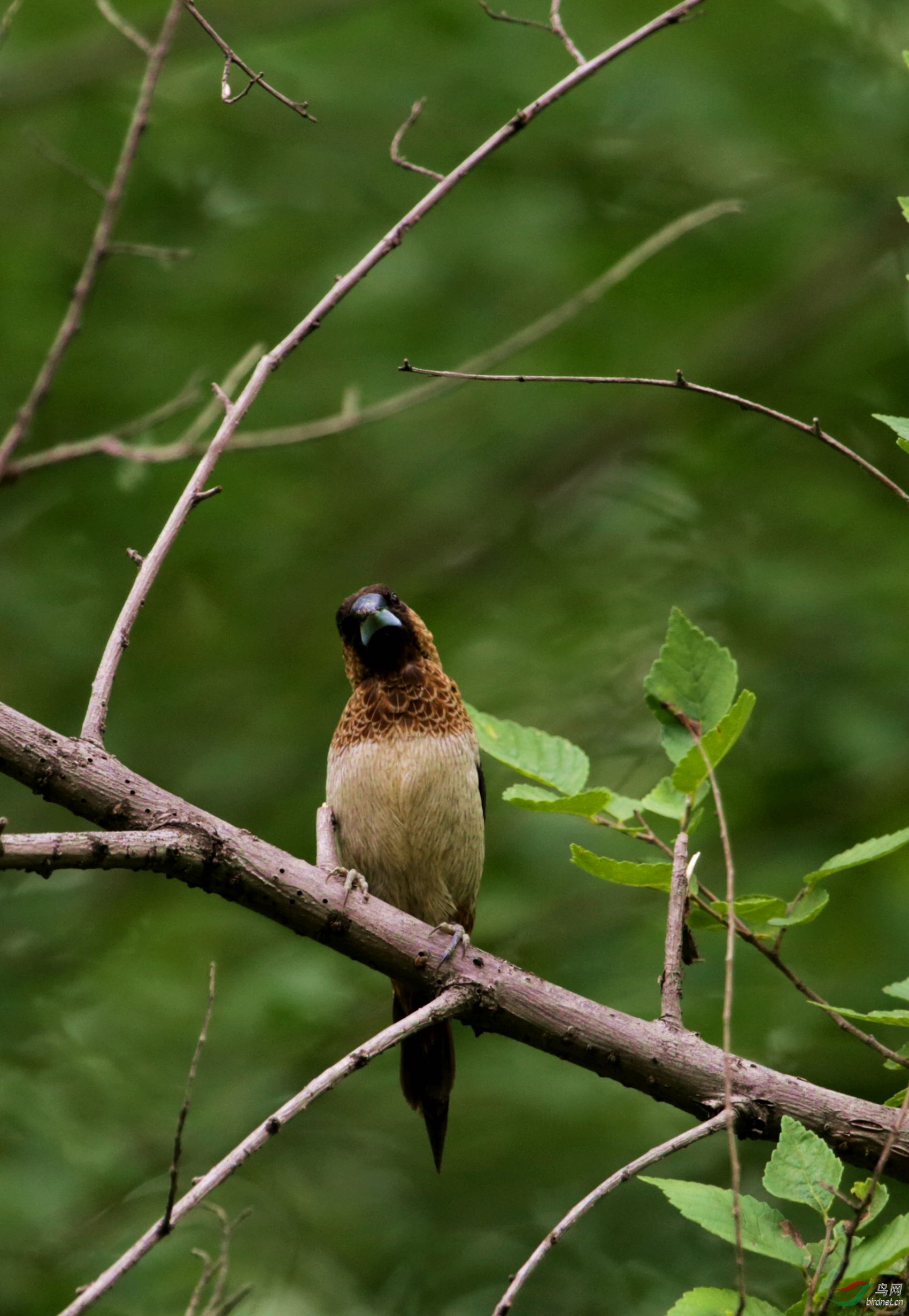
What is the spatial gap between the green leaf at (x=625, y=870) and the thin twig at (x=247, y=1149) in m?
0.42

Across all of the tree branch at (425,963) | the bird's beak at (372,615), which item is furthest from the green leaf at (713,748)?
the bird's beak at (372,615)

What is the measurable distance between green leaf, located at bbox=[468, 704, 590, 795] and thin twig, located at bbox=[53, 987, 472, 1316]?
25.3 inches

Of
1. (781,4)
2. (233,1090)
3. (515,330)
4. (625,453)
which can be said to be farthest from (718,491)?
(233,1090)

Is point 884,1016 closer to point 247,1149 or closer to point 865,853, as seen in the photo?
point 865,853

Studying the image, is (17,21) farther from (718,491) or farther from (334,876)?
(334,876)

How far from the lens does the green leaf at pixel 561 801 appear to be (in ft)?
9.01

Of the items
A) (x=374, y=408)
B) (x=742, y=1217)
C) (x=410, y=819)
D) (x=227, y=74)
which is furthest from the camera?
(x=374, y=408)

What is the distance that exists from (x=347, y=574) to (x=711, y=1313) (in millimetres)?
4631

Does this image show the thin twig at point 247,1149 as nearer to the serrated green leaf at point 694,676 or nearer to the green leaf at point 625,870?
the green leaf at point 625,870

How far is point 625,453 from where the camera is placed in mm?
6816

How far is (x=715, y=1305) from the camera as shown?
2.29 metres

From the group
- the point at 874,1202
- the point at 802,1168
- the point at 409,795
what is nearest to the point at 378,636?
the point at 409,795

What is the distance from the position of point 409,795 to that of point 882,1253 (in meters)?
2.28

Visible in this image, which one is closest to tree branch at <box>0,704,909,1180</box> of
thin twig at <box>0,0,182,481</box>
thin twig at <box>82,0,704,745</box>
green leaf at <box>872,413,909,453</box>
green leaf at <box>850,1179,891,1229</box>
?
thin twig at <box>82,0,704,745</box>
